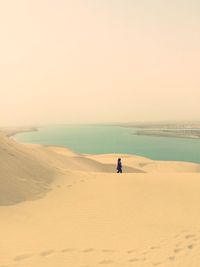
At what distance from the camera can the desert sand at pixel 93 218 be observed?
741cm

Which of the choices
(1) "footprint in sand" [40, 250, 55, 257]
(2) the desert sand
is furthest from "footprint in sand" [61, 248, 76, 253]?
(1) "footprint in sand" [40, 250, 55, 257]

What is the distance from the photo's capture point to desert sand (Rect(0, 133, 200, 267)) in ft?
24.3

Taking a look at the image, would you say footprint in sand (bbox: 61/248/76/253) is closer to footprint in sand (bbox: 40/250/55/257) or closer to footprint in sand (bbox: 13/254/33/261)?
footprint in sand (bbox: 40/250/55/257)

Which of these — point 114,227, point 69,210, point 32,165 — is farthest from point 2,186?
point 114,227

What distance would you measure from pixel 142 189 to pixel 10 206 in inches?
231

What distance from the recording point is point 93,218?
33.4 feet

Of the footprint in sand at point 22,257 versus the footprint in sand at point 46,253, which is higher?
the footprint in sand at point 22,257

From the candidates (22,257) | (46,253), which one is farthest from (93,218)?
(22,257)

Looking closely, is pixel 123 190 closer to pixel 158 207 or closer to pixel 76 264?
pixel 158 207

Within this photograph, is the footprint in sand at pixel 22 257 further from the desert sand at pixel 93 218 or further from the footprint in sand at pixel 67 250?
the footprint in sand at pixel 67 250

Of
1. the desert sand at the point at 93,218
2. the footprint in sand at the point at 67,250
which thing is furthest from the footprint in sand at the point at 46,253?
the footprint in sand at the point at 67,250

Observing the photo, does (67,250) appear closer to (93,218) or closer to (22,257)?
(22,257)

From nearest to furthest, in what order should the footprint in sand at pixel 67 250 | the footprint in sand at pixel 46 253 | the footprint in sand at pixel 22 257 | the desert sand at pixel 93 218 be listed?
1. the footprint in sand at pixel 22 257
2. the footprint in sand at pixel 46 253
3. the desert sand at pixel 93 218
4. the footprint in sand at pixel 67 250

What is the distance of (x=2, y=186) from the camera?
39.6 feet
